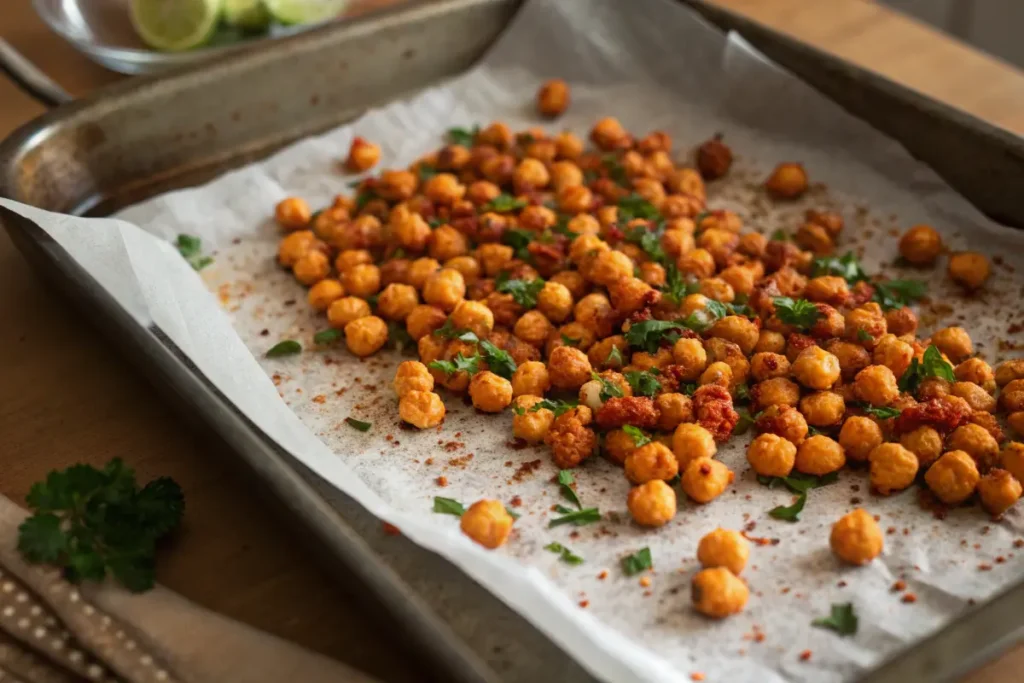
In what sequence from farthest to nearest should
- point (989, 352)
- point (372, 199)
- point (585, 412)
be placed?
point (372, 199)
point (989, 352)
point (585, 412)

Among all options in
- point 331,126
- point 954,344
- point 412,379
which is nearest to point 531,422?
point 412,379

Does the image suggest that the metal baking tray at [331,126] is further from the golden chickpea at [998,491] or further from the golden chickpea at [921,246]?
the golden chickpea at [998,491]

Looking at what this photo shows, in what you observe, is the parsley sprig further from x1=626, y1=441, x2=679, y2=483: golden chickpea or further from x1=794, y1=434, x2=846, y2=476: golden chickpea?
x1=794, y1=434, x2=846, y2=476: golden chickpea

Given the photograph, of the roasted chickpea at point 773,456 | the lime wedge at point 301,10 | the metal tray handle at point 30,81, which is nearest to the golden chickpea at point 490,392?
the roasted chickpea at point 773,456

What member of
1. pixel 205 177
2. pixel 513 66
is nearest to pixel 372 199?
pixel 205 177

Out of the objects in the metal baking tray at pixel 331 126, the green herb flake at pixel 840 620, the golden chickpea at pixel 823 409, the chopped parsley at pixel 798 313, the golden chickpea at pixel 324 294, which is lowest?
the green herb flake at pixel 840 620

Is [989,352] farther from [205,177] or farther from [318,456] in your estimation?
[205,177]
